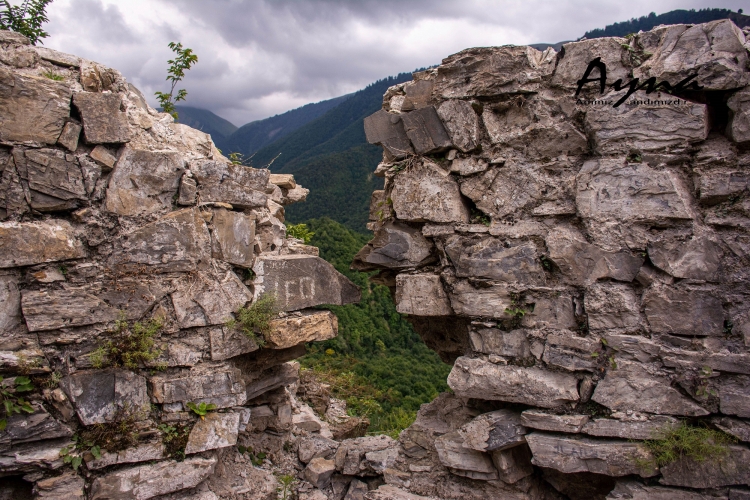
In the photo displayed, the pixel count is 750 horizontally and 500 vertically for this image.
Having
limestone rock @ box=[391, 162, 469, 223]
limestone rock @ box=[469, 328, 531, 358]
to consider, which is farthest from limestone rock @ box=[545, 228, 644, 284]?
limestone rock @ box=[391, 162, 469, 223]

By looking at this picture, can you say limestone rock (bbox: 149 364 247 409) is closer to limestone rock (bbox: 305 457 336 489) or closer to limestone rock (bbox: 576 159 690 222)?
limestone rock (bbox: 305 457 336 489)

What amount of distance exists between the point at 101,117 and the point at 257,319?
5.99ft

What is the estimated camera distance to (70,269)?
3.51 metres

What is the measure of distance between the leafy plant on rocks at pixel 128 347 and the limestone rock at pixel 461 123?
8.62 ft

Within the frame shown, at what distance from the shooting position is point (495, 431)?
3.68m

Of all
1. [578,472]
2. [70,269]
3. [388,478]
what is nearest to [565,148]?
[578,472]

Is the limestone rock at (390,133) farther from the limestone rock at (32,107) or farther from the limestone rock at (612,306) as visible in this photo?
the limestone rock at (32,107)

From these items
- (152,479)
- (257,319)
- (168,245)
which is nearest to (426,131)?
(257,319)

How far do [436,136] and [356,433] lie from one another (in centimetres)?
416

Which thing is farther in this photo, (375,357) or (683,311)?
(375,357)

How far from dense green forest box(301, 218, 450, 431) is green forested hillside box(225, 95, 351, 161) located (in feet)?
29.7

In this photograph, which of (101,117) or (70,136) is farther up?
(101,117)

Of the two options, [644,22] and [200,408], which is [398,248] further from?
[644,22]

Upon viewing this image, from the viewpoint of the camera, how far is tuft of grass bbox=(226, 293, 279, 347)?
393cm
